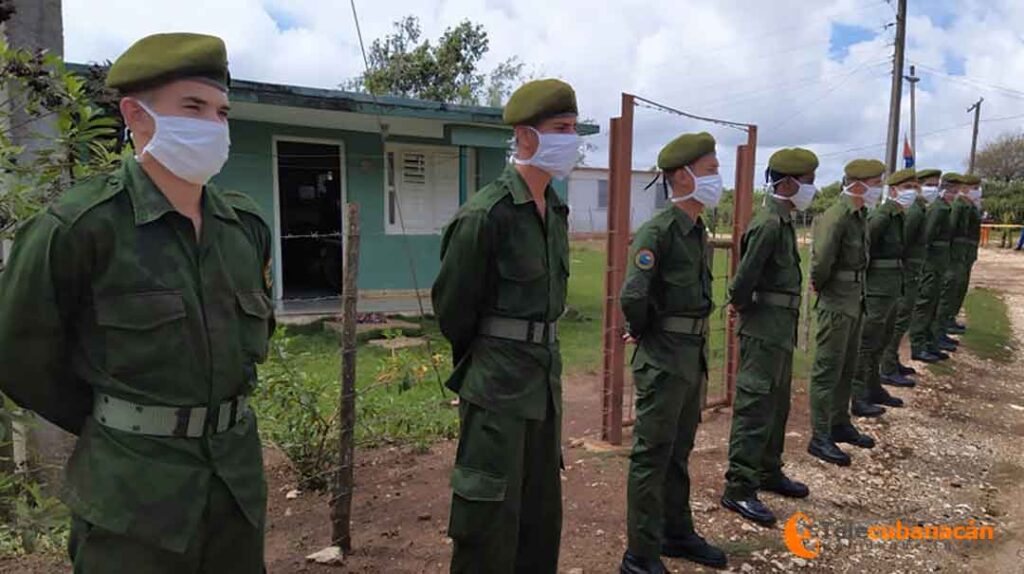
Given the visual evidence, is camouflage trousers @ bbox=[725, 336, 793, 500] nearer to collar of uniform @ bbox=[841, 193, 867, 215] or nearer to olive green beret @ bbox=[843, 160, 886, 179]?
collar of uniform @ bbox=[841, 193, 867, 215]

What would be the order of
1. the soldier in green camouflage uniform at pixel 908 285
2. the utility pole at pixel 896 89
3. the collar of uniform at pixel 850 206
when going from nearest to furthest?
the collar of uniform at pixel 850 206 → the soldier in green camouflage uniform at pixel 908 285 → the utility pole at pixel 896 89

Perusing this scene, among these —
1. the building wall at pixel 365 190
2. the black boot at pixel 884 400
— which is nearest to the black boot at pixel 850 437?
the black boot at pixel 884 400

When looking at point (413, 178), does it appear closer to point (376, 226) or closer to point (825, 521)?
point (376, 226)

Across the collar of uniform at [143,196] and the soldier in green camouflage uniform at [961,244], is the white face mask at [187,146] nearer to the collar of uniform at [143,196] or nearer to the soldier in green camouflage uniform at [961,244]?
the collar of uniform at [143,196]

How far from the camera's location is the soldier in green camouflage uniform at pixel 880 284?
5680 mm

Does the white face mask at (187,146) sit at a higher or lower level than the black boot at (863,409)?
higher

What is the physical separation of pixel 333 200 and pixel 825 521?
8.26 m

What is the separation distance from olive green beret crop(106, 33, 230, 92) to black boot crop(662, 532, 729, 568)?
2.90 m

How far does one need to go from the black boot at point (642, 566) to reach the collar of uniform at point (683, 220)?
4.98 ft

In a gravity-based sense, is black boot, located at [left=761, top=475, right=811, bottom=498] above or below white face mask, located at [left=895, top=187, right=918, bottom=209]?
A: below

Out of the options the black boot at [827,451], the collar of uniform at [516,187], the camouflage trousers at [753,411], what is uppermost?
the collar of uniform at [516,187]

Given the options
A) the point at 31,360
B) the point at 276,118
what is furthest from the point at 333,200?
the point at 31,360

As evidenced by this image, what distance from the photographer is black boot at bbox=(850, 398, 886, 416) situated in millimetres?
5781

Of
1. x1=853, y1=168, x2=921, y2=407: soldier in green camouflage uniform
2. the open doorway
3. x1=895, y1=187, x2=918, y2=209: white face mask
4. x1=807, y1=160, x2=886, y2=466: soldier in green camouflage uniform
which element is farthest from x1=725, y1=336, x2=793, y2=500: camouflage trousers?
the open doorway
